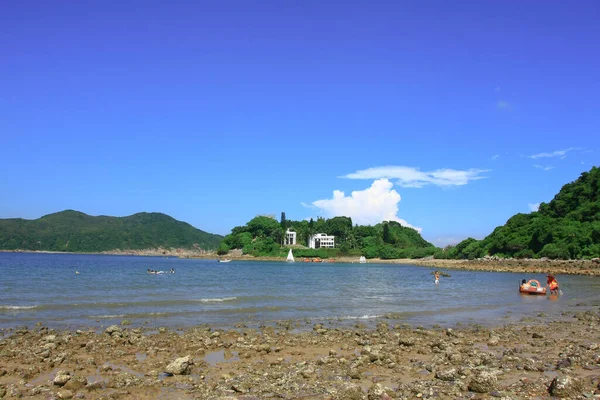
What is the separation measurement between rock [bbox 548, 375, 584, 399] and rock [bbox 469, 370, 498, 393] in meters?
1.14

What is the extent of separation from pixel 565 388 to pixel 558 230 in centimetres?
11302

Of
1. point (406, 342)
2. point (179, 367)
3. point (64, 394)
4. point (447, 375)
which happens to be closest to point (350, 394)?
point (447, 375)

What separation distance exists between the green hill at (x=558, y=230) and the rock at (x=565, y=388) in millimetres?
100314

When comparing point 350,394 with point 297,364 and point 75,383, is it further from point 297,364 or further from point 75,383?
point 75,383

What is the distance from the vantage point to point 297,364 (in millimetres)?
12461

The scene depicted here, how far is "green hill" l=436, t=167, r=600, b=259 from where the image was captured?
326 feet

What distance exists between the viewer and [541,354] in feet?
46.3

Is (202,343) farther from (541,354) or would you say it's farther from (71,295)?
(71,295)

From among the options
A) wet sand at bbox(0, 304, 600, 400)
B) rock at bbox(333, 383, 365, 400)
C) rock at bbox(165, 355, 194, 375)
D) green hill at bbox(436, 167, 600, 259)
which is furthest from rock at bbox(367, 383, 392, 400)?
green hill at bbox(436, 167, 600, 259)

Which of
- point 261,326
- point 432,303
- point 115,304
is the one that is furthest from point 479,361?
point 115,304

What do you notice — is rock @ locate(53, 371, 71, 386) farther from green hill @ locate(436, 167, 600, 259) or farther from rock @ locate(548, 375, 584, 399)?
green hill @ locate(436, 167, 600, 259)

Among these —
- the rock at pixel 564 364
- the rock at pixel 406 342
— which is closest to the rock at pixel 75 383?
the rock at pixel 406 342

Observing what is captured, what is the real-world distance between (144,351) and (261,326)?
632 centimetres

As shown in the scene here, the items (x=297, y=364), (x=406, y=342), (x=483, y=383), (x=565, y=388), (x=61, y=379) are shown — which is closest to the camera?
(x=565, y=388)
